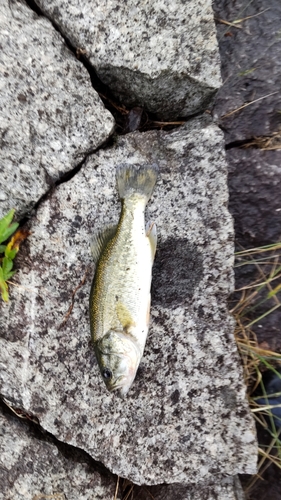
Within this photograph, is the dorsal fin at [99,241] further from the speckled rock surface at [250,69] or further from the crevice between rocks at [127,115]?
the speckled rock surface at [250,69]

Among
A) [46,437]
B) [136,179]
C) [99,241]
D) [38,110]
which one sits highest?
[38,110]

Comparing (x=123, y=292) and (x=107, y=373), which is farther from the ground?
(x=123, y=292)

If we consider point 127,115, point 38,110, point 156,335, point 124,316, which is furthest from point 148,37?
point 156,335

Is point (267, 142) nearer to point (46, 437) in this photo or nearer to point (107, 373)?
point (107, 373)

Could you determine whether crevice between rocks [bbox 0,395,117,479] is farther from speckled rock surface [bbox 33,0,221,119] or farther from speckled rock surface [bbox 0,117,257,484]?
speckled rock surface [bbox 33,0,221,119]

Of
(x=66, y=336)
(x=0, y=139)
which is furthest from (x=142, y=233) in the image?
(x=0, y=139)

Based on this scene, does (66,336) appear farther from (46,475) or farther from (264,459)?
(264,459)
